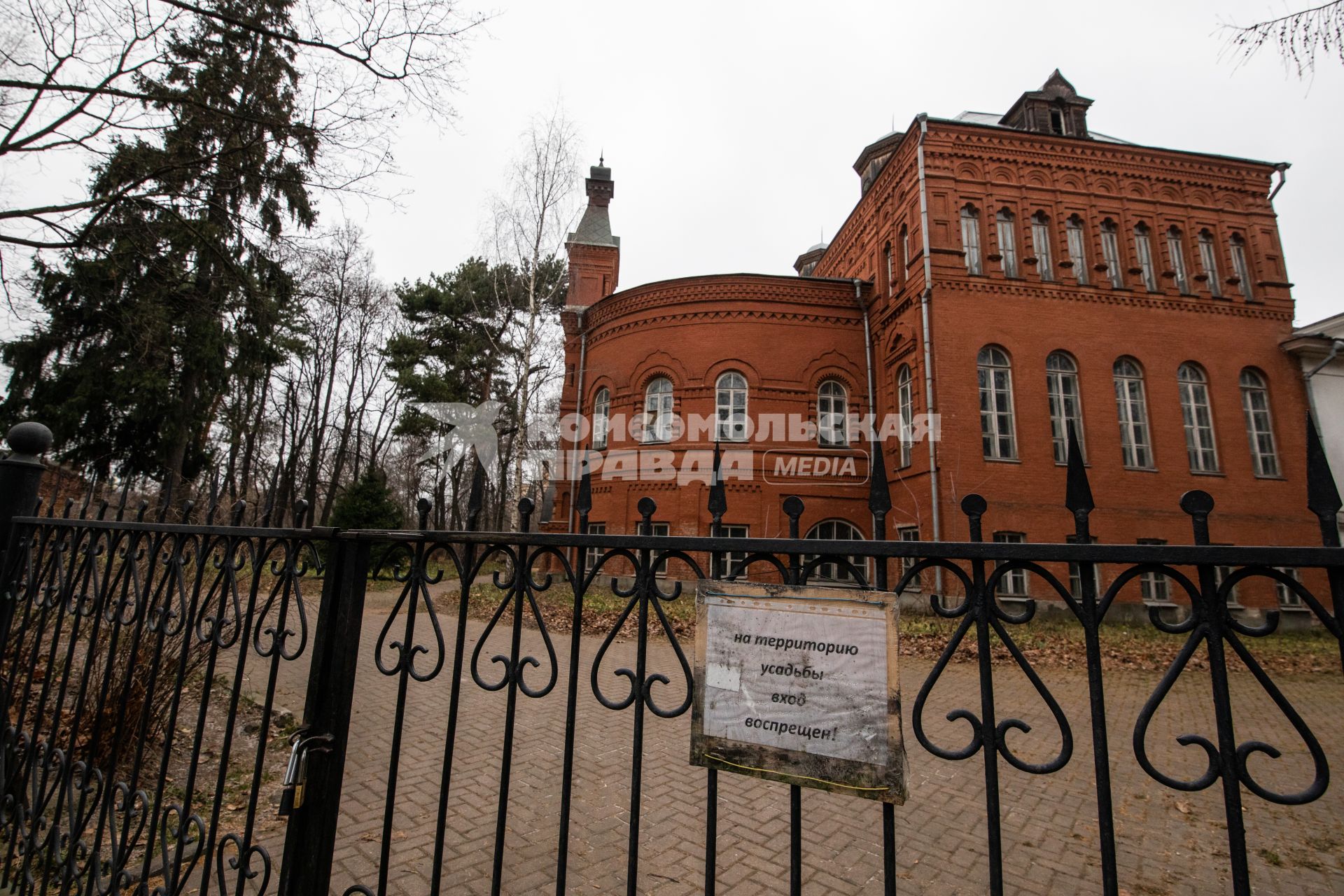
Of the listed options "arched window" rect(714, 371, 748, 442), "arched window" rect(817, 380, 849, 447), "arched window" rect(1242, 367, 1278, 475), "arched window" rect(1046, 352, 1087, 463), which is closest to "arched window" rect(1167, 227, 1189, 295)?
"arched window" rect(1242, 367, 1278, 475)

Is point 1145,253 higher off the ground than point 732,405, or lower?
higher

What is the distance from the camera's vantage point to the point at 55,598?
8.99 ft

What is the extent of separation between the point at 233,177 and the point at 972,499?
670 centimetres

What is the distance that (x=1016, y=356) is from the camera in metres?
13.6

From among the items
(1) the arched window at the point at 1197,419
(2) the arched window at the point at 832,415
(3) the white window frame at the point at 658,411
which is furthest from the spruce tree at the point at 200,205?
(1) the arched window at the point at 1197,419

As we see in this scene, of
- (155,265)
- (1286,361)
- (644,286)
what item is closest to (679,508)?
(644,286)

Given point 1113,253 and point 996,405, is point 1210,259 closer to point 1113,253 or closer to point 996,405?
point 1113,253

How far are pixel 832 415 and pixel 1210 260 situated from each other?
9.94 metres

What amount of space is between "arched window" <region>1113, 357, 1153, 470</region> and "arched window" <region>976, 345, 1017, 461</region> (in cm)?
258

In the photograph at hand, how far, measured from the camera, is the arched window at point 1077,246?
1442cm

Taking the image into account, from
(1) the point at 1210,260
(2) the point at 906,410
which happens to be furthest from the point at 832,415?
(1) the point at 1210,260

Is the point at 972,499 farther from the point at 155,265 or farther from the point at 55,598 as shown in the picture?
the point at 155,265

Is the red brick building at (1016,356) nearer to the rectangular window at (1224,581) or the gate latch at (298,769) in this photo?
the rectangular window at (1224,581)

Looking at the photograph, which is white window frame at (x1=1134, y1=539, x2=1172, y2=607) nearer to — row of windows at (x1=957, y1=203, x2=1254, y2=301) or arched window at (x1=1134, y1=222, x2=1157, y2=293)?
arched window at (x1=1134, y1=222, x2=1157, y2=293)
